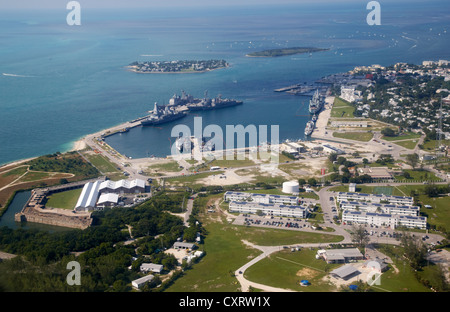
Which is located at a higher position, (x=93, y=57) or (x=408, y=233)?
(x=93, y=57)

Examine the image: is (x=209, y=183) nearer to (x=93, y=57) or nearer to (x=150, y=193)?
(x=150, y=193)

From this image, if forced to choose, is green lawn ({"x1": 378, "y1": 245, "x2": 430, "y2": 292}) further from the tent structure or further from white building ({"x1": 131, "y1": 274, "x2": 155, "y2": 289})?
white building ({"x1": 131, "y1": 274, "x2": 155, "y2": 289})

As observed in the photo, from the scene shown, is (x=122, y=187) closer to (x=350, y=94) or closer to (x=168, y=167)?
(x=168, y=167)

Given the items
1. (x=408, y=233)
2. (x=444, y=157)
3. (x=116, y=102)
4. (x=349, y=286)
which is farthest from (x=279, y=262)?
(x=116, y=102)

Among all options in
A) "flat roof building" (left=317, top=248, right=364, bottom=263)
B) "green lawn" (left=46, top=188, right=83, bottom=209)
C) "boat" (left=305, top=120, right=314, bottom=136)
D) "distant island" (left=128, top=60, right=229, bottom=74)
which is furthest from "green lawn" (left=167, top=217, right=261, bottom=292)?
"distant island" (left=128, top=60, right=229, bottom=74)
